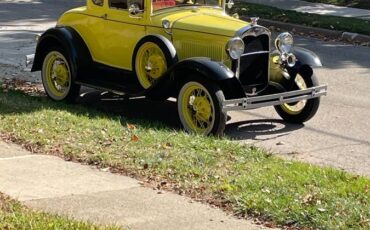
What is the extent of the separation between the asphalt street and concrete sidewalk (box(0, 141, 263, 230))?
2168mm

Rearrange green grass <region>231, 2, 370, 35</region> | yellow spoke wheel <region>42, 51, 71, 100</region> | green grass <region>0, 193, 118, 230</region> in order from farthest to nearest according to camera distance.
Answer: green grass <region>231, 2, 370, 35</region>, yellow spoke wheel <region>42, 51, 71, 100</region>, green grass <region>0, 193, 118, 230</region>

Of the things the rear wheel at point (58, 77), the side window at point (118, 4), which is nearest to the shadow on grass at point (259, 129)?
the side window at point (118, 4)

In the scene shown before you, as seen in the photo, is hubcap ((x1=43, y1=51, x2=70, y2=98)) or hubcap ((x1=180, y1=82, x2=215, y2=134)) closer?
hubcap ((x1=180, y1=82, x2=215, y2=134))

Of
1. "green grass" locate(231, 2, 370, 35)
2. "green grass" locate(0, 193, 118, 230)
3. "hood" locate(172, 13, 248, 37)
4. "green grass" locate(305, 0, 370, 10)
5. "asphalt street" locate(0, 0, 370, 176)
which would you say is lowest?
"asphalt street" locate(0, 0, 370, 176)

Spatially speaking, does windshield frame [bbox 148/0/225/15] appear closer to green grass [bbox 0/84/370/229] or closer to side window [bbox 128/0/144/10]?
side window [bbox 128/0/144/10]

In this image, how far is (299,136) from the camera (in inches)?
339

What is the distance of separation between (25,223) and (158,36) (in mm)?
4208

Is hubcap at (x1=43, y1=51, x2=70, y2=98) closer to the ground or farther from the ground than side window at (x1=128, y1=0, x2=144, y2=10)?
closer to the ground

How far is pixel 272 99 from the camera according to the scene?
331 inches

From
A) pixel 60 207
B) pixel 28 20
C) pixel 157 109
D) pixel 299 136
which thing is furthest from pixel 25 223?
pixel 28 20

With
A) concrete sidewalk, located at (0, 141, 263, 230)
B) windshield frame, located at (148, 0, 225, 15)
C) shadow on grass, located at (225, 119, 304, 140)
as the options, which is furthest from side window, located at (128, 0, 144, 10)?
concrete sidewalk, located at (0, 141, 263, 230)

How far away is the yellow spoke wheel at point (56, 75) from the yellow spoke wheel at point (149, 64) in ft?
4.24

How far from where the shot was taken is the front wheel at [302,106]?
29.6 ft

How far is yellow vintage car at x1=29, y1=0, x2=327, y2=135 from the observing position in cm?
830
